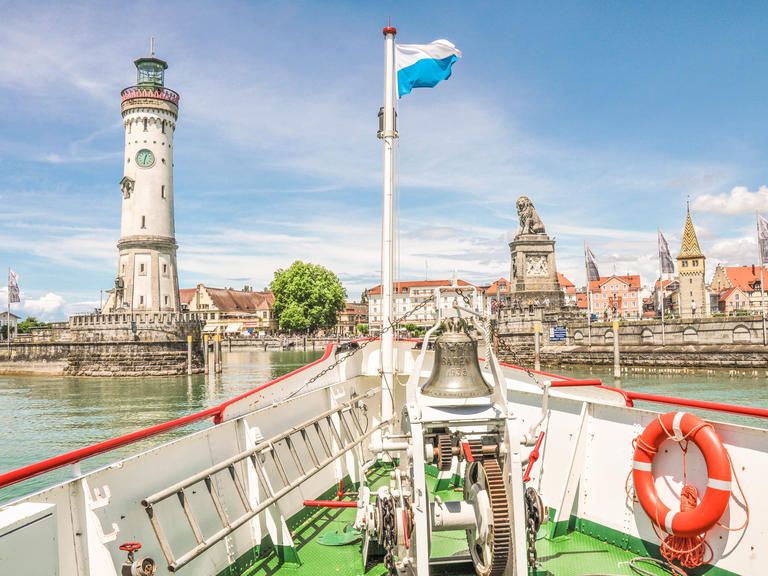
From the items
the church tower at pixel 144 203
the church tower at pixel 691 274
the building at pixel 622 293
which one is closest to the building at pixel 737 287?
the church tower at pixel 691 274

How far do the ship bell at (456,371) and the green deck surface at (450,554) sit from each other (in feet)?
6.20

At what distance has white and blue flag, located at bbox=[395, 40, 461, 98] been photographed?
11617 mm

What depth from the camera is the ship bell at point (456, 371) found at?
578 cm

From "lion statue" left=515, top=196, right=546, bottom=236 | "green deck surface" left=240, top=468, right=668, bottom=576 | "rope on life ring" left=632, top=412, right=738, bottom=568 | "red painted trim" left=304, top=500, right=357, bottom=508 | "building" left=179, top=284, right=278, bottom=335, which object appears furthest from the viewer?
"building" left=179, top=284, right=278, bottom=335

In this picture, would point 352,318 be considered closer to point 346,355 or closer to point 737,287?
point 737,287

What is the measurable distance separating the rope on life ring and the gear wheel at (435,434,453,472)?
7.34 ft

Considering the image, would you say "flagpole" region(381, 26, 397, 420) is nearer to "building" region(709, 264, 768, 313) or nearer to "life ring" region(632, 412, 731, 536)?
"life ring" region(632, 412, 731, 536)

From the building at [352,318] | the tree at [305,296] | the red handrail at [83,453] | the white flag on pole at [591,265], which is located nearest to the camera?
the red handrail at [83,453]

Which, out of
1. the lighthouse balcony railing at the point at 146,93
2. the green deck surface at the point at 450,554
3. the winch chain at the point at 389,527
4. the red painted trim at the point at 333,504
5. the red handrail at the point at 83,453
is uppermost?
the lighthouse balcony railing at the point at 146,93

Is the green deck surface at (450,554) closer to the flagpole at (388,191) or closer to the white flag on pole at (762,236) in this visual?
the flagpole at (388,191)

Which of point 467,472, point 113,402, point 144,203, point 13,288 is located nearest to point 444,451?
point 467,472

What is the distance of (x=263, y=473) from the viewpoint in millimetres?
6906

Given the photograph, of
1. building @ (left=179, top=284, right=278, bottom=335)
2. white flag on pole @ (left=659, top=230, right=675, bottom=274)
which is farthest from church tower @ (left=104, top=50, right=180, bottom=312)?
building @ (left=179, top=284, right=278, bottom=335)

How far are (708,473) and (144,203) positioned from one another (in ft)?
180
